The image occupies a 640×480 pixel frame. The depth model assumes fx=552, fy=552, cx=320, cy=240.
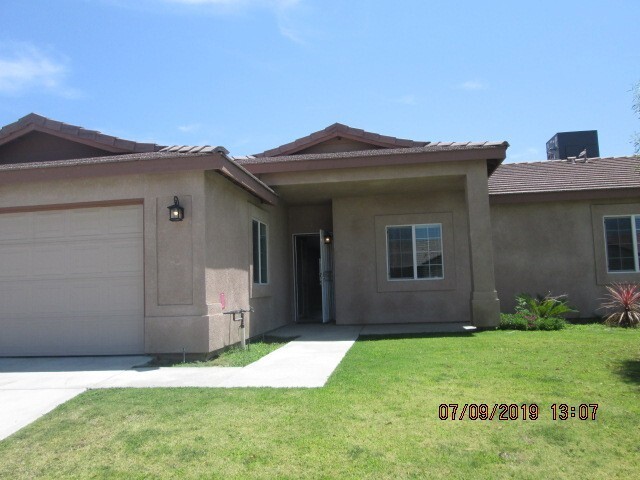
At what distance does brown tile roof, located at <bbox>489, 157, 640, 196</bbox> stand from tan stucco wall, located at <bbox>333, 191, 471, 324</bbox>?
4.96 feet

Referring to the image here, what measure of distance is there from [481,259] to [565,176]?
4926mm

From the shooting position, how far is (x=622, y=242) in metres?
13.4

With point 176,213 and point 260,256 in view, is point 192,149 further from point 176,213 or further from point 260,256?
point 260,256

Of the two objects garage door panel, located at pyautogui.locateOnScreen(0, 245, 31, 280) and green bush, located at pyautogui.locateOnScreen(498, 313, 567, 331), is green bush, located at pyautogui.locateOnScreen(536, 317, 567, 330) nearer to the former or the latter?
green bush, located at pyautogui.locateOnScreen(498, 313, 567, 331)

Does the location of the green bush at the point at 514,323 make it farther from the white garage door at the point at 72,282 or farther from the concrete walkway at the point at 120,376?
the white garage door at the point at 72,282

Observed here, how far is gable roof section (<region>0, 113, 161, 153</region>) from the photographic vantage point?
946 cm

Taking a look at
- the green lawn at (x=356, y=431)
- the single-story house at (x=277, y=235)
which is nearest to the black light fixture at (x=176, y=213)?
the single-story house at (x=277, y=235)

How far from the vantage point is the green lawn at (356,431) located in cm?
392

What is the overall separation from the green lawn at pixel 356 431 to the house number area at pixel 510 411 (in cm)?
8

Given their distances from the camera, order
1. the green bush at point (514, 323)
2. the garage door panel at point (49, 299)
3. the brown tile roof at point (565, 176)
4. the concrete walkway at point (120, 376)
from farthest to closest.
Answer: the brown tile roof at point (565, 176) → the green bush at point (514, 323) → the garage door panel at point (49, 299) → the concrete walkway at point (120, 376)

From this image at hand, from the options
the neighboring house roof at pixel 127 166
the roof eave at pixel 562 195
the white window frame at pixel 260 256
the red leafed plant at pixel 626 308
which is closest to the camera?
the neighboring house roof at pixel 127 166

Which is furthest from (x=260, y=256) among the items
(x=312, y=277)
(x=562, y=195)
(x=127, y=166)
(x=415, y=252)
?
(x=562, y=195)

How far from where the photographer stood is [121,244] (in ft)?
28.6

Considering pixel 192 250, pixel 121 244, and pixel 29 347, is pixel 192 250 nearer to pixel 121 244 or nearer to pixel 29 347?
pixel 121 244
